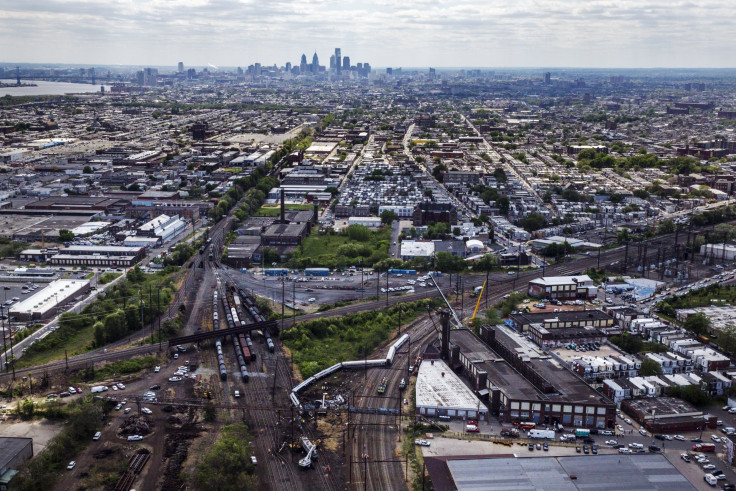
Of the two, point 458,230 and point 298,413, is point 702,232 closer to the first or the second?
point 458,230

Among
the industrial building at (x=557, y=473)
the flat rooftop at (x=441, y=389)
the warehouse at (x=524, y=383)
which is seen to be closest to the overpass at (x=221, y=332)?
the flat rooftop at (x=441, y=389)

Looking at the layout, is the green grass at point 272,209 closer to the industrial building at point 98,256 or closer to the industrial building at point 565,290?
the industrial building at point 98,256

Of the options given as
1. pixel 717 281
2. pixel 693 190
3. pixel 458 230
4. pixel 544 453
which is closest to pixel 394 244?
pixel 458 230


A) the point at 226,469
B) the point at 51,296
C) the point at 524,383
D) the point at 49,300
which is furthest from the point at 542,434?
the point at 51,296

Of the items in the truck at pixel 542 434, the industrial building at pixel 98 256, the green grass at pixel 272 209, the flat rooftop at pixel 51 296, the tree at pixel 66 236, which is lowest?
the truck at pixel 542 434

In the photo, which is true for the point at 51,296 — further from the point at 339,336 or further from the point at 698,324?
the point at 698,324

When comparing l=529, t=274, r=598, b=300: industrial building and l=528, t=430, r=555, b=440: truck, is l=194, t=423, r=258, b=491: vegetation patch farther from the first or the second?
l=529, t=274, r=598, b=300: industrial building
